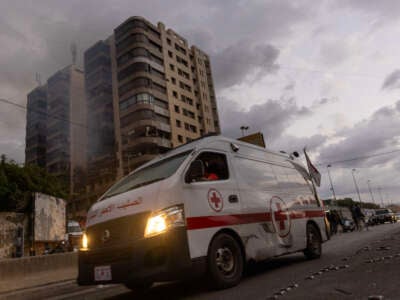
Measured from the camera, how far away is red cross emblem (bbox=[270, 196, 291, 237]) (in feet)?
18.1

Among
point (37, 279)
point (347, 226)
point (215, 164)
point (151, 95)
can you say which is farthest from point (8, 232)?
point (151, 95)

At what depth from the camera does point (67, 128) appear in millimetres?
61188

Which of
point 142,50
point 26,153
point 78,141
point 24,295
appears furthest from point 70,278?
point 26,153

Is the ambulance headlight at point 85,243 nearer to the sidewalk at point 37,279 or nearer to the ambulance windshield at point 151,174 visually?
the ambulance windshield at point 151,174

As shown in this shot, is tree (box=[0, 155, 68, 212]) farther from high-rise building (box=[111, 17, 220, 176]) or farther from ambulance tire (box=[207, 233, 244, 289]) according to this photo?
high-rise building (box=[111, 17, 220, 176])

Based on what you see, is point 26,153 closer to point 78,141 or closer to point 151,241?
point 78,141

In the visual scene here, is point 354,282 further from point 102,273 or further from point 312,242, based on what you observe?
point 312,242

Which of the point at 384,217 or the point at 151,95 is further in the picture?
the point at 151,95

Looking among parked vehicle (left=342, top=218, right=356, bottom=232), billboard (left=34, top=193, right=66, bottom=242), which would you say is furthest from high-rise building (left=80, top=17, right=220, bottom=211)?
billboard (left=34, top=193, right=66, bottom=242)

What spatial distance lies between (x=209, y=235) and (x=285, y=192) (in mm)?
2574

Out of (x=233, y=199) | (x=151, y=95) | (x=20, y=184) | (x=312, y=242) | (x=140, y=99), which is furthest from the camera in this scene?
(x=151, y=95)

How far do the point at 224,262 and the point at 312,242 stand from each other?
309cm

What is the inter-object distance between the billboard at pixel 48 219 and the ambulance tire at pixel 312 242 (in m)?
11.1

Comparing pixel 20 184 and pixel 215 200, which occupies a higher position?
pixel 20 184
